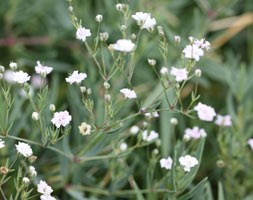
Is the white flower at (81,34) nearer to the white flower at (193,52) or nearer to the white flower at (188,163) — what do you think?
the white flower at (193,52)

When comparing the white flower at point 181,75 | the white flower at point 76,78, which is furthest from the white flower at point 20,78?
the white flower at point 181,75

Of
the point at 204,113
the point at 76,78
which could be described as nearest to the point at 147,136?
the point at 204,113

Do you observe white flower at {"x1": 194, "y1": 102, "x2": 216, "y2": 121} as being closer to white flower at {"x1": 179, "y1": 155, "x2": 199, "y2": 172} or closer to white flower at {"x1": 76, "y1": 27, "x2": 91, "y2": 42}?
white flower at {"x1": 179, "y1": 155, "x2": 199, "y2": 172}

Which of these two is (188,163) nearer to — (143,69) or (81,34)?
(81,34)

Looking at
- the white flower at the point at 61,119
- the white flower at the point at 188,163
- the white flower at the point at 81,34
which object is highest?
the white flower at the point at 81,34

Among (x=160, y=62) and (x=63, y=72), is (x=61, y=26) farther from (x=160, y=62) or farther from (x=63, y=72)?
(x=160, y=62)

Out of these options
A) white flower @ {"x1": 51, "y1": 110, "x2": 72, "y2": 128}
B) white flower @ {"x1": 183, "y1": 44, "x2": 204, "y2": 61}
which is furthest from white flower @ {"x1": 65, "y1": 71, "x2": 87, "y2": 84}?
white flower @ {"x1": 183, "y1": 44, "x2": 204, "y2": 61}

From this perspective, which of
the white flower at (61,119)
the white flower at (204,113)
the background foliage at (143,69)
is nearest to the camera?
the white flower at (61,119)

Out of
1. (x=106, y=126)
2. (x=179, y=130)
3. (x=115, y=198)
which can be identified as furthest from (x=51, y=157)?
(x=106, y=126)

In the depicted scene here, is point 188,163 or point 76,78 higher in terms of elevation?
point 76,78

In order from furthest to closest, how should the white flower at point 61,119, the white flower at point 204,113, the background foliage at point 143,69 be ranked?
the background foliage at point 143,69 < the white flower at point 204,113 < the white flower at point 61,119
